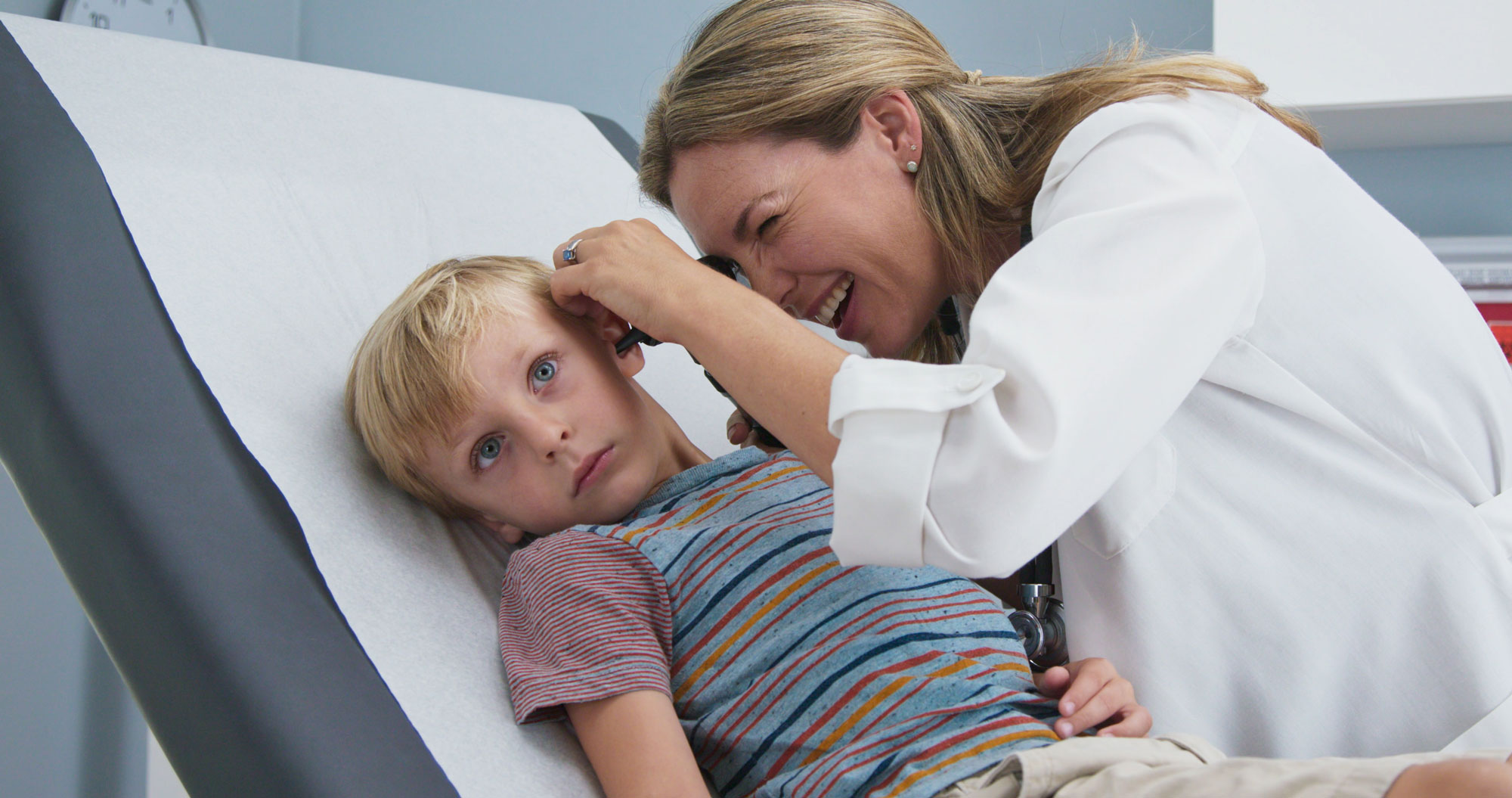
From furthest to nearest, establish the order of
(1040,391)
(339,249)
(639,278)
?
1. (339,249)
2. (639,278)
3. (1040,391)

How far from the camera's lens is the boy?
0.79m

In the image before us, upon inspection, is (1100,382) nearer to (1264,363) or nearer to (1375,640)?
(1264,363)

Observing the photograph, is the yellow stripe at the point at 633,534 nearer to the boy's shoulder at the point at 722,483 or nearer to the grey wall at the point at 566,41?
the boy's shoulder at the point at 722,483

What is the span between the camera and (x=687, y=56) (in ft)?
3.54

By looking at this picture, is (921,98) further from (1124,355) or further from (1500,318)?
(1500,318)

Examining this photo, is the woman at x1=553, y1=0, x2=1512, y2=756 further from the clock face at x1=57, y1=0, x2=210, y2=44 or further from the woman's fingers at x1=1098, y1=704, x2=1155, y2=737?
the clock face at x1=57, y1=0, x2=210, y2=44

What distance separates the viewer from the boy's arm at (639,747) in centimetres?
79

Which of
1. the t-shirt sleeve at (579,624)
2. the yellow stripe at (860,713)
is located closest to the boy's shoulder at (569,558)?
the t-shirt sleeve at (579,624)

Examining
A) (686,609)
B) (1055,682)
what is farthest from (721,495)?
(1055,682)

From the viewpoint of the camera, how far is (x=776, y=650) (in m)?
0.87

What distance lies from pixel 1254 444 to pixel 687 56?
0.63m

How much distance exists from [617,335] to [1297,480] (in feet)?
2.01

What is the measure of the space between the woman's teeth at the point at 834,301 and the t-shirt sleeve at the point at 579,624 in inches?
12.1

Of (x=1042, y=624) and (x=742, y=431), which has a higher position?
(x=742, y=431)
